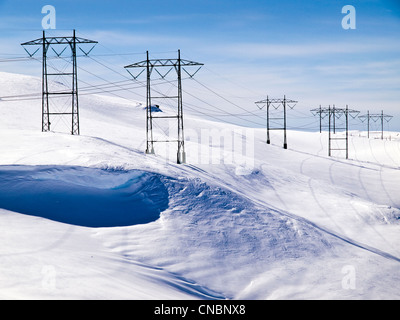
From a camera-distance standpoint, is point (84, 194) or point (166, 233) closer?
point (166, 233)

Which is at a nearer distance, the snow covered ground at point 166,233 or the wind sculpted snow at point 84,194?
the snow covered ground at point 166,233

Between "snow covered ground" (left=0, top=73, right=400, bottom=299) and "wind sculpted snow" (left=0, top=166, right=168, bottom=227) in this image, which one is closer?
"snow covered ground" (left=0, top=73, right=400, bottom=299)

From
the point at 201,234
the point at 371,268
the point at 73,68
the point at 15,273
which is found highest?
the point at 73,68

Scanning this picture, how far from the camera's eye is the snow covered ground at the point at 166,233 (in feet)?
47.3

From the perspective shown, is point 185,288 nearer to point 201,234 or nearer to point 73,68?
point 201,234

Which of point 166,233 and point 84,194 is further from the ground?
point 84,194

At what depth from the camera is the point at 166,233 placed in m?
20.4

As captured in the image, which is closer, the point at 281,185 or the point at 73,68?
the point at 73,68

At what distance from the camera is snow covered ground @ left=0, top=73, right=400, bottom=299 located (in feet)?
47.3

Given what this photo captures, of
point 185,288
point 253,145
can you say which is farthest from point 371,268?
point 253,145

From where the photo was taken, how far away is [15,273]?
40.1 feet
